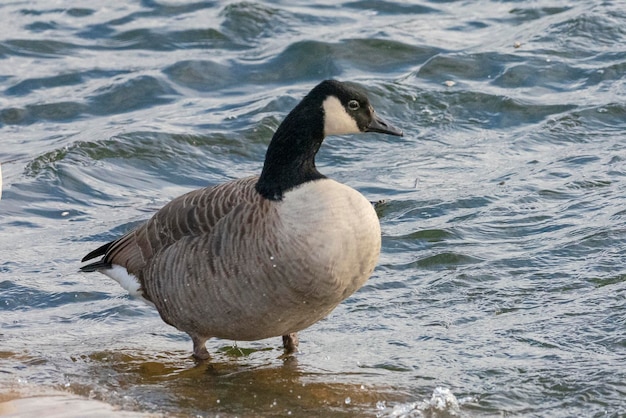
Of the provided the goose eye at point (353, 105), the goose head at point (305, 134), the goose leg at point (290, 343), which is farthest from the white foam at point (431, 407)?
the goose eye at point (353, 105)

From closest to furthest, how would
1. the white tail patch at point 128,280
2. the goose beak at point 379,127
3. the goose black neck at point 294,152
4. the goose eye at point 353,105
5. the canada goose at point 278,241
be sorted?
the canada goose at point 278,241 → the goose black neck at point 294,152 → the goose eye at point 353,105 → the goose beak at point 379,127 → the white tail patch at point 128,280

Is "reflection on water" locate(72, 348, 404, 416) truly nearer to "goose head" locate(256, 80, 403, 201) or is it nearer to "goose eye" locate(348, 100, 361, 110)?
"goose head" locate(256, 80, 403, 201)

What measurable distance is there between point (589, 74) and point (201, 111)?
4285mm

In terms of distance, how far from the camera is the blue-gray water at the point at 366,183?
653 centimetres

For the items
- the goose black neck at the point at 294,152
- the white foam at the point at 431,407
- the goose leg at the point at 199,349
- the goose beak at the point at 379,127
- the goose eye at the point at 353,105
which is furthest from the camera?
the goose leg at the point at 199,349

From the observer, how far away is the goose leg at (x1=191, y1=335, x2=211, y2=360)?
6848 millimetres

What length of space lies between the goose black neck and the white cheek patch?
0.03 metres

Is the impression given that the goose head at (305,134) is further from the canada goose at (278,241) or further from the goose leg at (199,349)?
the goose leg at (199,349)

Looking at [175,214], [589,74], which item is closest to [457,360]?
[175,214]

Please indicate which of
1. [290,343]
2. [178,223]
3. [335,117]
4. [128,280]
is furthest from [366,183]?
[335,117]

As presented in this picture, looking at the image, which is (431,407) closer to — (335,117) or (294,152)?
(294,152)

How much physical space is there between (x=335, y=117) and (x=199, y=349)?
167 cm

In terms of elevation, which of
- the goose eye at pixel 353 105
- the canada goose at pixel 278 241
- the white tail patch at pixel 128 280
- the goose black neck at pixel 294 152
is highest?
the goose eye at pixel 353 105

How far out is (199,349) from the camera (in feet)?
22.6
